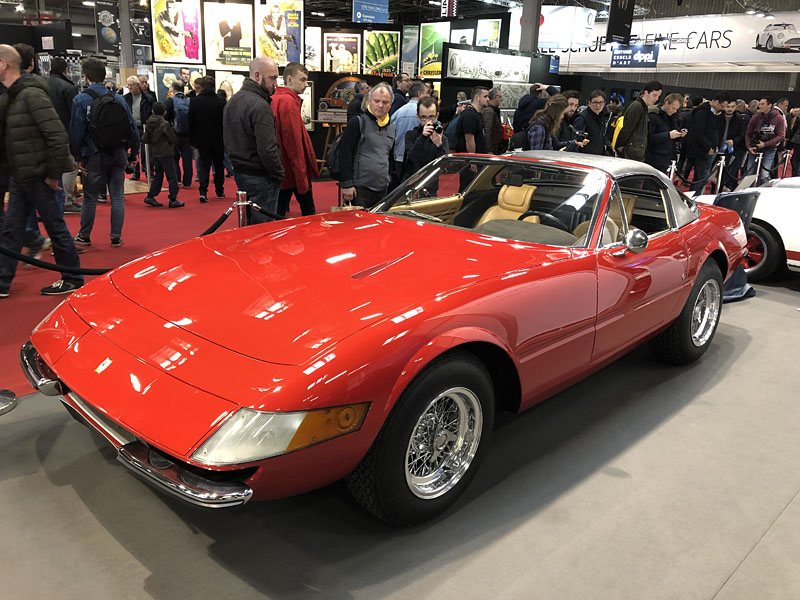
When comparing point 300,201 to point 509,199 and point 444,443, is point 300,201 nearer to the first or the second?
point 509,199

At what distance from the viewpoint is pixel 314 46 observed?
45.9ft

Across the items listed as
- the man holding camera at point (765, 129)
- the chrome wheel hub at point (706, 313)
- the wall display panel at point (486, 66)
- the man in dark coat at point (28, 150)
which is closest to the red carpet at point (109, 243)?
the man in dark coat at point (28, 150)

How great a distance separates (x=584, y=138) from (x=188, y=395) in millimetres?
6971

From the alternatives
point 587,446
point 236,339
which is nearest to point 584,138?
point 587,446

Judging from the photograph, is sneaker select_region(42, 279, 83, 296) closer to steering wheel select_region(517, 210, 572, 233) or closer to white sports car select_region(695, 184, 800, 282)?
steering wheel select_region(517, 210, 572, 233)

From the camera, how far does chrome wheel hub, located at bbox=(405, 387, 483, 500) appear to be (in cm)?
232

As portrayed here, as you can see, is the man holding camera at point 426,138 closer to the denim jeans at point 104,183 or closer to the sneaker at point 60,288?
the denim jeans at point 104,183

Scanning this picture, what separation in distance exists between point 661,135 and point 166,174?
21.8 ft

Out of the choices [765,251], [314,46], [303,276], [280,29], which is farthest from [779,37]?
[303,276]

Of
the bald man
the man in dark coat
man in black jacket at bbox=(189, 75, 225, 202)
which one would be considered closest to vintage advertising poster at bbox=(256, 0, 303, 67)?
man in black jacket at bbox=(189, 75, 225, 202)

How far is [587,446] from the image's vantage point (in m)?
3.07

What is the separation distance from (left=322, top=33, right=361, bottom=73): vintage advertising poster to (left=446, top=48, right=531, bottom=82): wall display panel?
7.09 feet

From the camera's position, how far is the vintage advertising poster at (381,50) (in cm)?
1550

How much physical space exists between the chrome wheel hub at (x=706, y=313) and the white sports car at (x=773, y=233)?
6.70 feet
